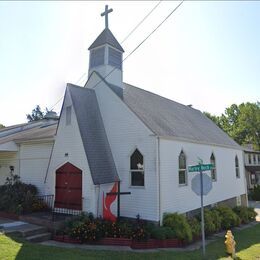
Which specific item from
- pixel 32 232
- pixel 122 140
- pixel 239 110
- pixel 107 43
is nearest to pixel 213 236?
pixel 122 140

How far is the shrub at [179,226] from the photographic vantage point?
13107mm

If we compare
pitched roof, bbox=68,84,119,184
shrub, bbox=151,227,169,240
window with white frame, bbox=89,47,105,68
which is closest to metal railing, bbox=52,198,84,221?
pitched roof, bbox=68,84,119,184

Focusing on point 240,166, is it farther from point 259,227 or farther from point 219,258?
point 219,258

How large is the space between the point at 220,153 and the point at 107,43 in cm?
1159

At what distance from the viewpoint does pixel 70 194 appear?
15398 millimetres

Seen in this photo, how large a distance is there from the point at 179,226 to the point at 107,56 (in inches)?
418

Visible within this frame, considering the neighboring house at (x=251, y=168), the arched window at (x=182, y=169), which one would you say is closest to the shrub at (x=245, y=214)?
the arched window at (x=182, y=169)

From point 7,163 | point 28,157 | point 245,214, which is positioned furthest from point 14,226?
point 245,214

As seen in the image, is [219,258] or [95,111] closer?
[219,258]

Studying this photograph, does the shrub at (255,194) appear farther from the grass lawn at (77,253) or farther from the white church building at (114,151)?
the grass lawn at (77,253)

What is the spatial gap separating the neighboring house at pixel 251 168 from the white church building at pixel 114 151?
2671 centimetres

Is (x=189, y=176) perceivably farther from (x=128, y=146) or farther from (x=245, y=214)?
(x=245, y=214)

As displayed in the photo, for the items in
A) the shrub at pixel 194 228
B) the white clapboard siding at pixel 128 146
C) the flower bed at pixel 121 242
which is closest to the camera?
the flower bed at pixel 121 242

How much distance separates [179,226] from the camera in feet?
43.8
